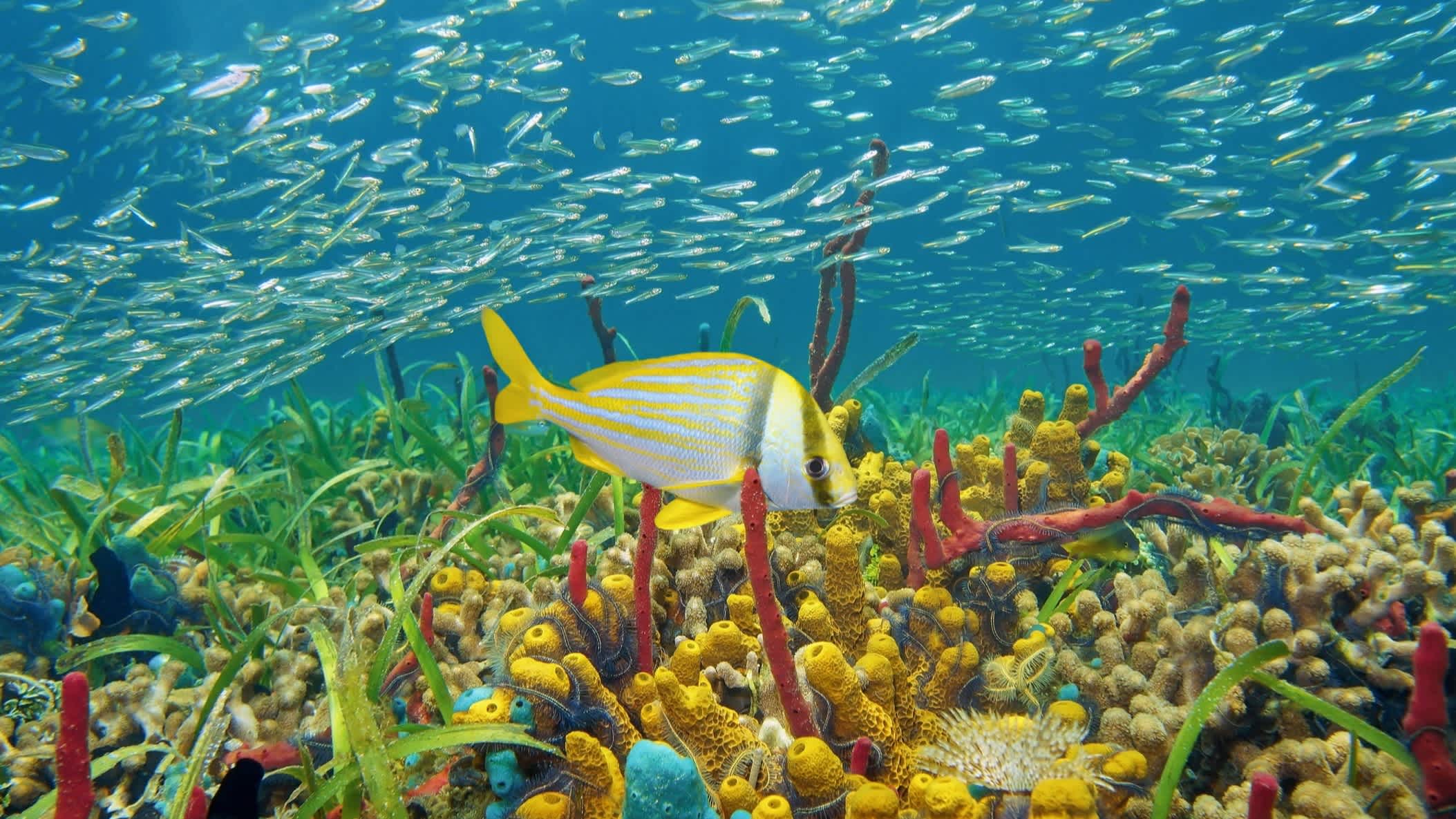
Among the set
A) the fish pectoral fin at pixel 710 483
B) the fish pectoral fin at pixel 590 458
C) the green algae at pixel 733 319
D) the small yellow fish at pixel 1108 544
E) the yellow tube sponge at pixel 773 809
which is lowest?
the small yellow fish at pixel 1108 544

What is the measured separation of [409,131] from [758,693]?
6720cm

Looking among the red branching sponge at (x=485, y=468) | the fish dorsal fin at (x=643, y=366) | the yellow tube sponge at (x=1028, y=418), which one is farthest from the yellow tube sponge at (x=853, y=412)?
the fish dorsal fin at (x=643, y=366)

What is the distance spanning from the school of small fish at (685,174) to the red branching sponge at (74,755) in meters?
5.58

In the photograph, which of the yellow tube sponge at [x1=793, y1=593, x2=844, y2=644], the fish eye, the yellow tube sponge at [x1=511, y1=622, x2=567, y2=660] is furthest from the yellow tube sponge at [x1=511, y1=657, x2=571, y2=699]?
the fish eye

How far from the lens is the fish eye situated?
1.58 m

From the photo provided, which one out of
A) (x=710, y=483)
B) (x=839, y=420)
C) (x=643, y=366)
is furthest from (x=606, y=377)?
(x=839, y=420)

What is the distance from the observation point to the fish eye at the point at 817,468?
5.20 feet

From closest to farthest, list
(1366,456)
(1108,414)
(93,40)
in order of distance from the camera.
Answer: (1108,414) < (1366,456) < (93,40)

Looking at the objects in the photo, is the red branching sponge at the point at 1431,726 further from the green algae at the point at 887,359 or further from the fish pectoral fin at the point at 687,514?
the green algae at the point at 887,359

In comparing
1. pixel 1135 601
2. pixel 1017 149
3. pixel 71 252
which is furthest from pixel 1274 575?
pixel 1017 149

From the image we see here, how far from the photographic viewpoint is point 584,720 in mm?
2064

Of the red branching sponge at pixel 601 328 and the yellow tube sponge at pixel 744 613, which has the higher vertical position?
the red branching sponge at pixel 601 328

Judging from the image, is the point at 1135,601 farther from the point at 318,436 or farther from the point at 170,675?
the point at 318,436

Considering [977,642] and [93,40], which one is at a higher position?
[93,40]
